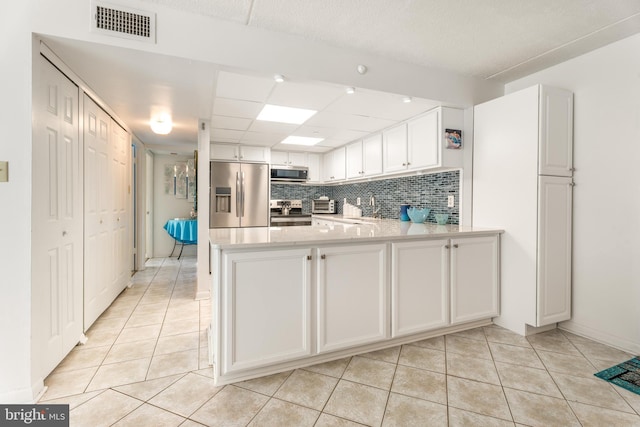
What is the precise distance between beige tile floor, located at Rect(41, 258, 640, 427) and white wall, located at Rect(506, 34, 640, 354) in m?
0.28

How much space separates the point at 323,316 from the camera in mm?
2088

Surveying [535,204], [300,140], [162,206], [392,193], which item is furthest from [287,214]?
[535,204]

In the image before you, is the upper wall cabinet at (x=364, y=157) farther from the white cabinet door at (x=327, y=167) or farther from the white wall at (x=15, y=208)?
the white wall at (x=15, y=208)

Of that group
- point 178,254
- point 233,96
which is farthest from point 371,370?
point 178,254

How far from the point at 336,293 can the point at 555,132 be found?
221 cm

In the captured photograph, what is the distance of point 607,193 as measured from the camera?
243cm

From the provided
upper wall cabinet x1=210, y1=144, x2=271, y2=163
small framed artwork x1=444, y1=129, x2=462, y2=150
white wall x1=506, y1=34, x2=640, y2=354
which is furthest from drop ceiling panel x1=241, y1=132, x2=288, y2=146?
white wall x1=506, y1=34, x2=640, y2=354

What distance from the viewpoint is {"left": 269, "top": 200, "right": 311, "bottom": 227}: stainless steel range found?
5.26 metres

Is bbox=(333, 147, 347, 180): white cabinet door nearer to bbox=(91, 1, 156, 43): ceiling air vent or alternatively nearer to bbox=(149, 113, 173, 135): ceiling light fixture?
bbox=(149, 113, 173, 135): ceiling light fixture

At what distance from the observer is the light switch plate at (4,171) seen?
5.43ft

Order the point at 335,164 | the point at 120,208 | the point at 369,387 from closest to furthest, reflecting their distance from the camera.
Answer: the point at 369,387 → the point at 120,208 → the point at 335,164

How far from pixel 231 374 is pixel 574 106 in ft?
11.1

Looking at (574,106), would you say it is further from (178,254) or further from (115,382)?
(178,254)

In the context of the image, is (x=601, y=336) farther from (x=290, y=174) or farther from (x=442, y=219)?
(x=290, y=174)
